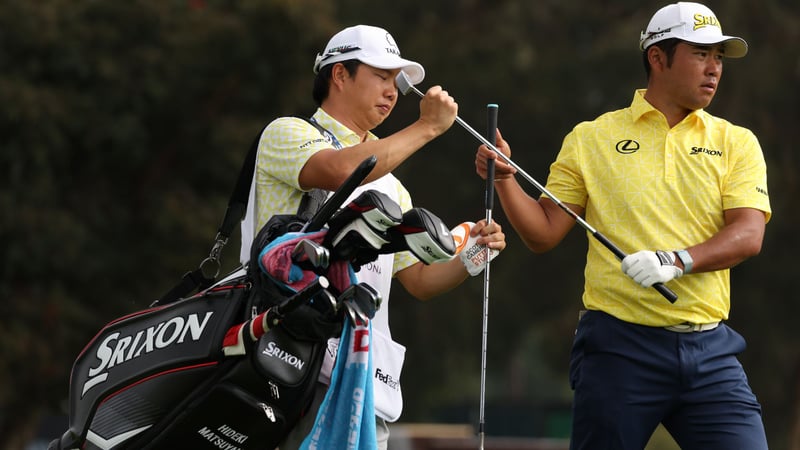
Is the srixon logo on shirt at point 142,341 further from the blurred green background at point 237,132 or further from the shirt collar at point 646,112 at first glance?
the blurred green background at point 237,132

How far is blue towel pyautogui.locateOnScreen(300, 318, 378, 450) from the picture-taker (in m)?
4.61

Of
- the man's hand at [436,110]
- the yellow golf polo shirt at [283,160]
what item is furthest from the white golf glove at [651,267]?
the yellow golf polo shirt at [283,160]

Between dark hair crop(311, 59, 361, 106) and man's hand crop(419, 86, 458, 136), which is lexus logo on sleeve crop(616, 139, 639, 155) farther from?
dark hair crop(311, 59, 361, 106)

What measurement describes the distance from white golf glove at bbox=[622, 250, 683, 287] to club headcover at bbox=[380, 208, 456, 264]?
1.07 meters

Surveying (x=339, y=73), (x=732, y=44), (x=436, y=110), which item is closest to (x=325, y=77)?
(x=339, y=73)

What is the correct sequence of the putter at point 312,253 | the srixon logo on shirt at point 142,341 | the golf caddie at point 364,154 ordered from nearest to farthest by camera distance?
1. the putter at point 312,253
2. the srixon logo on shirt at point 142,341
3. the golf caddie at point 364,154

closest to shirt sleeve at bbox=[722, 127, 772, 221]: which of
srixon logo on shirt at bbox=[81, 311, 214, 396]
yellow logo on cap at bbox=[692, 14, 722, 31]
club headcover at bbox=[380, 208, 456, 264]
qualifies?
yellow logo on cap at bbox=[692, 14, 722, 31]

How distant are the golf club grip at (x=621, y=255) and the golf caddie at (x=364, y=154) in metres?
0.37

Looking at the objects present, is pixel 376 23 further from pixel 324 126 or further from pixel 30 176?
pixel 324 126

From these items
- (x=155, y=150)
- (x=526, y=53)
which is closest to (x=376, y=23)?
(x=526, y=53)

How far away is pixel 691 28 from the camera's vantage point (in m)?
5.84

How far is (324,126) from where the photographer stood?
5473 mm

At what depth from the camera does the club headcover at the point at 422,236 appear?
4527 mm

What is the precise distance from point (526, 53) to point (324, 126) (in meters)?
19.4
